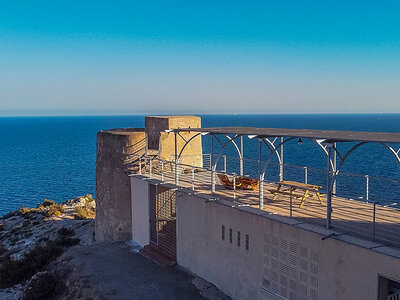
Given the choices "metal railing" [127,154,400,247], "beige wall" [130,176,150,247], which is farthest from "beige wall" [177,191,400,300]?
"beige wall" [130,176,150,247]

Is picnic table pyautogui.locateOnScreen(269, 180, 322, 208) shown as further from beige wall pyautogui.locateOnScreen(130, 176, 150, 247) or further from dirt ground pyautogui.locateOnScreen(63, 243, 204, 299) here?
beige wall pyautogui.locateOnScreen(130, 176, 150, 247)

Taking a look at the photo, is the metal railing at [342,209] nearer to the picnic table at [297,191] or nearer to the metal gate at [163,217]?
the picnic table at [297,191]

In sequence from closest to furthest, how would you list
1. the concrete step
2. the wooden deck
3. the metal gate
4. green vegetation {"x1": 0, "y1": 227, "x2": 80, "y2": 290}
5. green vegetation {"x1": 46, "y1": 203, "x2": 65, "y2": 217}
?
the wooden deck, the concrete step, the metal gate, green vegetation {"x1": 0, "y1": 227, "x2": 80, "y2": 290}, green vegetation {"x1": 46, "y1": 203, "x2": 65, "y2": 217}

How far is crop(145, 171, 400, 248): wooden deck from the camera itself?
372 inches

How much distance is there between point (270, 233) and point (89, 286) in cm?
708

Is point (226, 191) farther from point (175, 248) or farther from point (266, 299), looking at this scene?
point (266, 299)

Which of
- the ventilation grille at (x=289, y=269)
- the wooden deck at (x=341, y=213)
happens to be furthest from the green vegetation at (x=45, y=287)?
the ventilation grille at (x=289, y=269)

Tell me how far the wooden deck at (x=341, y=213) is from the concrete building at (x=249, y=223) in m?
0.03

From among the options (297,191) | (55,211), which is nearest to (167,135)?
(297,191)

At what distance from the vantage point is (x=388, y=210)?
11.5 metres

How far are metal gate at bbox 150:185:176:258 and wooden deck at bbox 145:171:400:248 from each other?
1.64 m

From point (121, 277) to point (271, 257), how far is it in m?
6.37

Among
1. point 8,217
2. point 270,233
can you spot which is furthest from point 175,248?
point 8,217

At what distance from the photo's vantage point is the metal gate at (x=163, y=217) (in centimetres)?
1636
